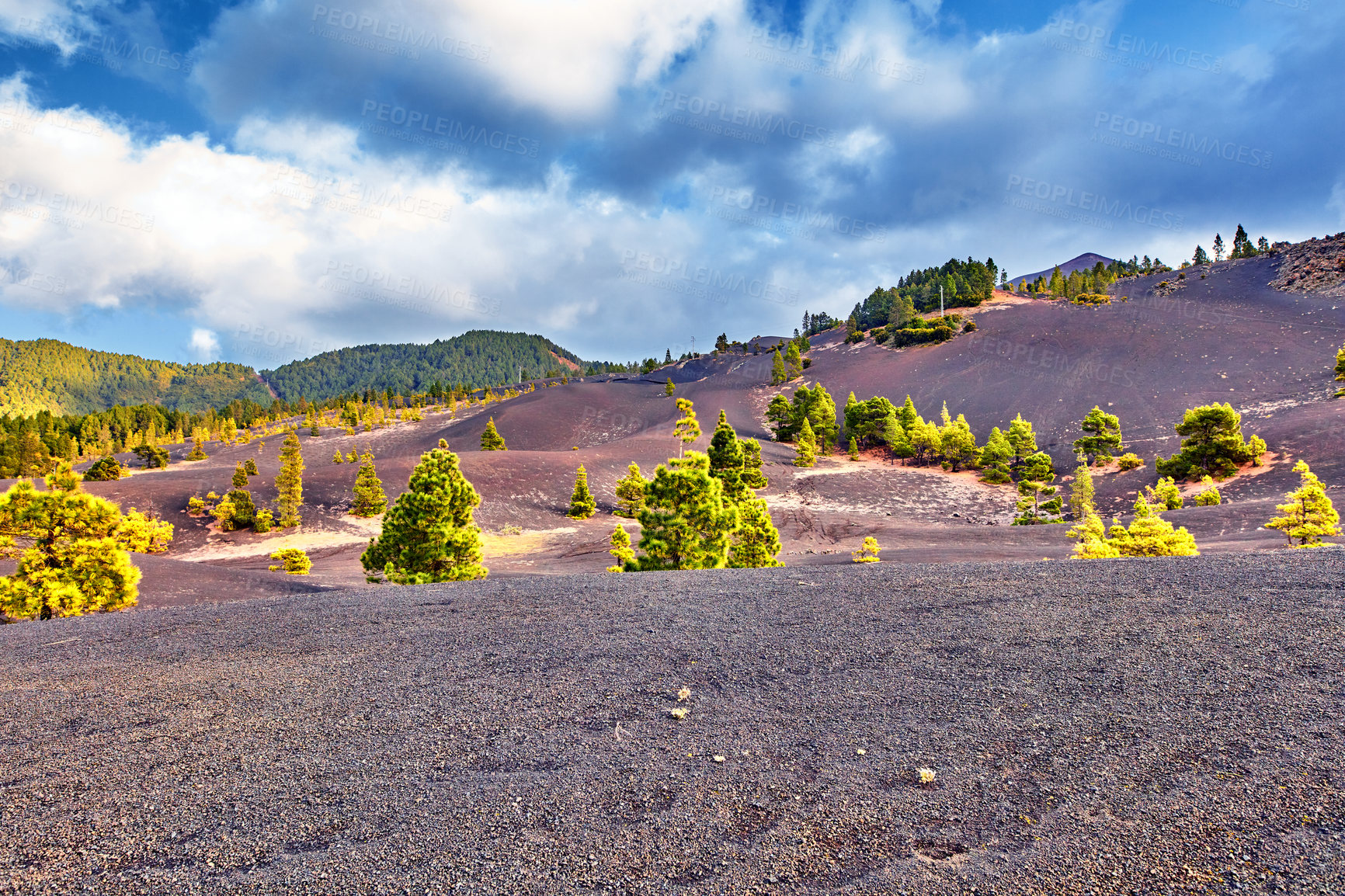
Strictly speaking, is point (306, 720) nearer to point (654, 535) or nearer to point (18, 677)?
point (18, 677)

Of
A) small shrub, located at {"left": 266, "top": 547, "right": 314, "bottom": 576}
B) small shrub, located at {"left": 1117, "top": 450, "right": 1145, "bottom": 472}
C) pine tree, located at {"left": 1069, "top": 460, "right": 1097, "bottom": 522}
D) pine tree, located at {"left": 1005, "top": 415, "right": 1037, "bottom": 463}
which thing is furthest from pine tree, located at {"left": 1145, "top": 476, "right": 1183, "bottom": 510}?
small shrub, located at {"left": 266, "top": 547, "right": 314, "bottom": 576}

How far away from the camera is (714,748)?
19.3ft

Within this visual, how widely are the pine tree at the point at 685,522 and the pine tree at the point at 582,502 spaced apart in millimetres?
27529

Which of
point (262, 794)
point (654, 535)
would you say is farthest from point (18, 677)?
point (654, 535)

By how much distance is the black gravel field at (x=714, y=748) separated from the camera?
13.9 ft

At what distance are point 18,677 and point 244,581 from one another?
13.8 metres

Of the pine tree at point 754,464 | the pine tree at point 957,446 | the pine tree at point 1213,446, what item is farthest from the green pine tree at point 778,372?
the pine tree at point 1213,446

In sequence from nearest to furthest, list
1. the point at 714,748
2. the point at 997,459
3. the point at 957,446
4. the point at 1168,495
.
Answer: the point at 714,748 → the point at 1168,495 → the point at 997,459 → the point at 957,446

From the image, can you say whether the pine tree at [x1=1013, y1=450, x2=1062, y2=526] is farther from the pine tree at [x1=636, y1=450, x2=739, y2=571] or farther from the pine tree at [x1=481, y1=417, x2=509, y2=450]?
the pine tree at [x1=481, y1=417, x2=509, y2=450]

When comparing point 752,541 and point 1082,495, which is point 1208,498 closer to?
point 1082,495

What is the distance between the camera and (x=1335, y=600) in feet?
27.6

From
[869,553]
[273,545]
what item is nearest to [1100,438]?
[869,553]

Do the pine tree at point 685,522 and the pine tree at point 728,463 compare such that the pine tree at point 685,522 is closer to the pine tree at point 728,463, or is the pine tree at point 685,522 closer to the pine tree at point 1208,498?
the pine tree at point 728,463

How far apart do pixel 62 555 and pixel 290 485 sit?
3099cm
